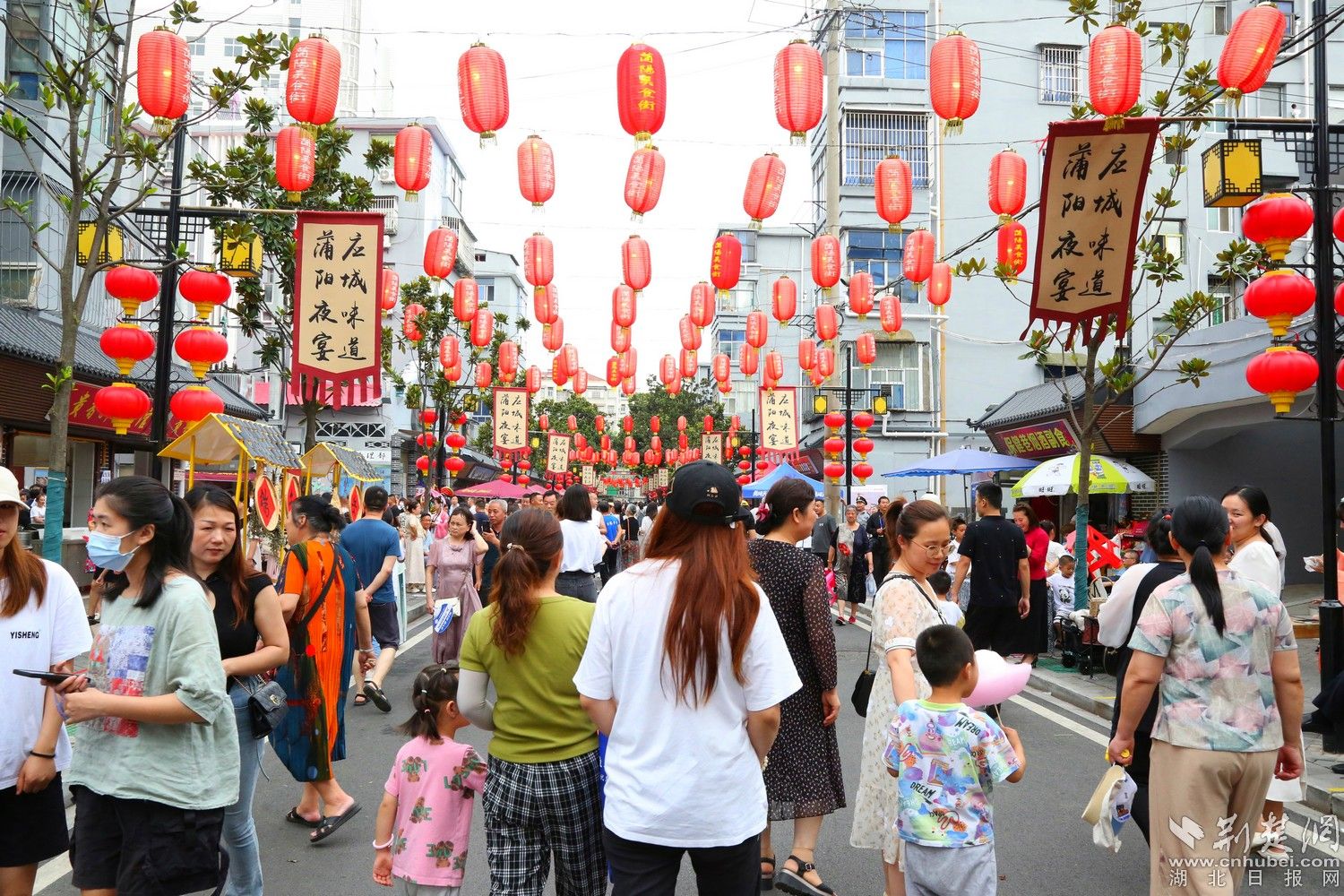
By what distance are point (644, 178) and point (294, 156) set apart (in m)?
3.97

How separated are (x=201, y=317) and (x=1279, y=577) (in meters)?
10.4

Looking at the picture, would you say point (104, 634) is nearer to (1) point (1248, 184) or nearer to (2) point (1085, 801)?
(2) point (1085, 801)

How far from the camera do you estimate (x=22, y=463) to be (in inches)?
750

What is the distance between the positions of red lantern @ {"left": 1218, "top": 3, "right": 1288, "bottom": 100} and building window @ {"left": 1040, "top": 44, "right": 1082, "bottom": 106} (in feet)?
82.2

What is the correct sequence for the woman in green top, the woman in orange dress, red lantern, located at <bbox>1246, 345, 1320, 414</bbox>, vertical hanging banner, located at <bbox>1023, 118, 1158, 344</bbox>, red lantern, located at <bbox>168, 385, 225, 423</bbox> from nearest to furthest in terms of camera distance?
the woman in green top < the woman in orange dress < red lantern, located at <bbox>1246, 345, 1320, 414</bbox> < vertical hanging banner, located at <bbox>1023, 118, 1158, 344</bbox> < red lantern, located at <bbox>168, 385, 225, 423</bbox>

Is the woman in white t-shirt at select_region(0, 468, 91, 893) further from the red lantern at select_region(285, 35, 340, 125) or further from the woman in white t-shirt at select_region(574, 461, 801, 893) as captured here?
the red lantern at select_region(285, 35, 340, 125)

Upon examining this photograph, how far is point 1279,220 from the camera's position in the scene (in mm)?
8852

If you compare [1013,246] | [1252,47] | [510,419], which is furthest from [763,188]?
[510,419]

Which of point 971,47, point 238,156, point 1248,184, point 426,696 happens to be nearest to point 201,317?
point 238,156

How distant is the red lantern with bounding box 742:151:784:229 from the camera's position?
47.2 feet

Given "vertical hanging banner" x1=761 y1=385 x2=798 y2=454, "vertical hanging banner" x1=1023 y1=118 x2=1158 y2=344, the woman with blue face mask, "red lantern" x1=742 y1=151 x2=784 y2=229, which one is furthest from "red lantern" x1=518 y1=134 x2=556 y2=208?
"vertical hanging banner" x1=761 y1=385 x2=798 y2=454

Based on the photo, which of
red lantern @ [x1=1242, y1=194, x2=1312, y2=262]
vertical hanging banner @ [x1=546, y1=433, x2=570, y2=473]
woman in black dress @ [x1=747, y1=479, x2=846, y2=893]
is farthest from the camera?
vertical hanging banner @ [x1=546, y1=433, x2=570, y2=473]

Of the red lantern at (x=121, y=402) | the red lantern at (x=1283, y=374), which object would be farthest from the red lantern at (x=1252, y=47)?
the red lantern at (x=121, y=402)

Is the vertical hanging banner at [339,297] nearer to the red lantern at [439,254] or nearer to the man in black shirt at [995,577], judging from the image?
the red lantern at [439,254]
